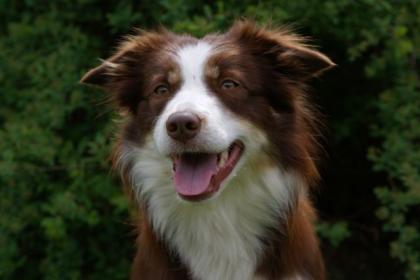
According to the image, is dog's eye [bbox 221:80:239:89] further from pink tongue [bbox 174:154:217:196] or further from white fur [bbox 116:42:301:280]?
pink tongue [bbox 174:154:217:196]

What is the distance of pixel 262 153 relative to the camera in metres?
4.09

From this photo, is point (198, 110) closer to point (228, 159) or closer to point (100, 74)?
point (228, 159)

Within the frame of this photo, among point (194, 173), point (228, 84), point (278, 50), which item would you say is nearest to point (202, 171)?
point (194, 173)

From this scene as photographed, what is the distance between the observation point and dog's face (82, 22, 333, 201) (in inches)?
151

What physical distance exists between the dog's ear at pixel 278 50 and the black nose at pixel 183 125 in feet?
2.32

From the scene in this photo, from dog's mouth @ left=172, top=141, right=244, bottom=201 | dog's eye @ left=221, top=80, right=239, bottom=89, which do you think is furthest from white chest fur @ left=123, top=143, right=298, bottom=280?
dog's eye @ left=221, top=80, right=239, bottom=89

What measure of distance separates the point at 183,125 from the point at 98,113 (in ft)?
6.86

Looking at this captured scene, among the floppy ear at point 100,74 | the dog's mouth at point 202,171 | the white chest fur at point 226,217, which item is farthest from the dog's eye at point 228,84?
the floppy ear at point 100,74

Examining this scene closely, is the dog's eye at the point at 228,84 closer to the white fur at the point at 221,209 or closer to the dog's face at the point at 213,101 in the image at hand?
the dog's face at the point at 213,101

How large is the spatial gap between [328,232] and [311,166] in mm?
1485

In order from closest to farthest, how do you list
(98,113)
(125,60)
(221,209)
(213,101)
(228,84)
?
(213,101), (228,84), (221,209), (125,60), (98,113)

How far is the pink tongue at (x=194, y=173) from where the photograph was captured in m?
3.89

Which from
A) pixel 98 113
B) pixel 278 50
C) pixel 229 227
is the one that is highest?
pixel 278 50

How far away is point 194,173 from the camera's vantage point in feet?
12.9
